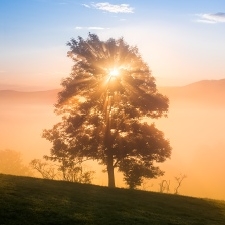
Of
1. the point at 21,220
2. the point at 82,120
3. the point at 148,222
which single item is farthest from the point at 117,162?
the point at 21,220

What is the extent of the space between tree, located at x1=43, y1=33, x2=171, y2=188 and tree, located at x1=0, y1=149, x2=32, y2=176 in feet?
393

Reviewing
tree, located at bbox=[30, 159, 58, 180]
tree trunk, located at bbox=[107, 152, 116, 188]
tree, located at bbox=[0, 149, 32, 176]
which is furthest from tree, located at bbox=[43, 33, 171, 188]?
tree, located at bbox=[0, 149, 32, 176]

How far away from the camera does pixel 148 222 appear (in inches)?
639

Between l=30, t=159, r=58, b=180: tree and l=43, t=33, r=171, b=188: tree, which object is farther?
l=30, t=159, r=58, b=180: tree

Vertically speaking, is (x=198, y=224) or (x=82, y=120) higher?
(x=82, y=120)

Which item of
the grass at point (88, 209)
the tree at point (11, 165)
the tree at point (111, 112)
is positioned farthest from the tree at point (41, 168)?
the tree at point (11, 165)

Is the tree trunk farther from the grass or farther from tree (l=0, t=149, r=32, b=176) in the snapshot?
tree (l=0, t=149, r=32, b=176)

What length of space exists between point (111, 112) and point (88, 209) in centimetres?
1795

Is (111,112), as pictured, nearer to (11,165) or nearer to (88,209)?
(88,209)

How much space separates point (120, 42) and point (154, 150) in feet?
35.4

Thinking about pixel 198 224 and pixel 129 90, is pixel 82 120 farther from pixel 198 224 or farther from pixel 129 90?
pixel 198 224

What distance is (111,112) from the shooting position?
34438mm

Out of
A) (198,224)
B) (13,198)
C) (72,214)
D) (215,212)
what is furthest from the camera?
(215,212)

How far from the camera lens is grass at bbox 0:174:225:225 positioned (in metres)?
14.3
